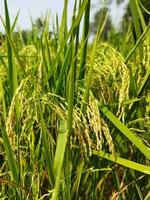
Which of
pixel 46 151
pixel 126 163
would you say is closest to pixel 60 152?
pixel 46 151

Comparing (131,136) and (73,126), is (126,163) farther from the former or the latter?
(73,126)

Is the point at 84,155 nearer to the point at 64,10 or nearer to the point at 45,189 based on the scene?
the point at 45,189

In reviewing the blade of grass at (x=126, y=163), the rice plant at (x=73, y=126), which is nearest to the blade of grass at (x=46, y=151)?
the rice plant at (x=73, y=126)

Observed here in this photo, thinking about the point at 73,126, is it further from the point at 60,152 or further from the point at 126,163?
the point at 126,163

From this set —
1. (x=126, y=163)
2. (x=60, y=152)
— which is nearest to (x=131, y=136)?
(x=126, y=163)

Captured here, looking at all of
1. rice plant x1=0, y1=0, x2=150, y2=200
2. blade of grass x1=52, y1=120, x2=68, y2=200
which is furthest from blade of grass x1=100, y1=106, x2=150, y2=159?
blade of grass x1=52, y1=120, x2=68, y2=200

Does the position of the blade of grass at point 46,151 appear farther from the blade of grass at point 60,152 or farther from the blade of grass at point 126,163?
the blade of grass at point 126,163

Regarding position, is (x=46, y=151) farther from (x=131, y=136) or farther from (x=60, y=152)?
(x=131, y=136)

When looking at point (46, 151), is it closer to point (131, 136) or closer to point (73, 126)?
point (73, 126)

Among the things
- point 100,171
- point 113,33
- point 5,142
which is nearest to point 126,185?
point 100,171

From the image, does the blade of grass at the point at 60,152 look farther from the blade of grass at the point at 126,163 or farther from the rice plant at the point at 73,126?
the blade of grass at the point at 126,163

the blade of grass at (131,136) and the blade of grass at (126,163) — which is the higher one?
the blade of grass at (131,136)
